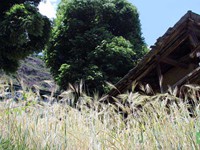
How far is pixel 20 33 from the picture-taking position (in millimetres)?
10281

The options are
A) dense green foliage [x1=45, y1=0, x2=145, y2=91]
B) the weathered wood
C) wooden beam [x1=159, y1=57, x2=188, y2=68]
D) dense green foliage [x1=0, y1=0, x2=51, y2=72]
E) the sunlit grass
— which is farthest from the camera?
dense green foliage [x1=45, y1=0, x2=145, y2=91]

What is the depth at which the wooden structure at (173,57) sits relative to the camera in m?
7.29

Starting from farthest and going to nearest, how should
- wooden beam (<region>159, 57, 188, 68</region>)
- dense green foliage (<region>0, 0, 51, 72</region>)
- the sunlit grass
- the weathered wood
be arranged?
dense green foliage (<region>0, 0, 51, 72</region>) → wooden beam (<region>159, 57, 188, 68</region>) → the weathered wood → the sunlit grass

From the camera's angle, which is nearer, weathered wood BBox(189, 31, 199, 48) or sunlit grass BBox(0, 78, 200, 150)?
sunlit grass BBox(0, 78, 200, 150)

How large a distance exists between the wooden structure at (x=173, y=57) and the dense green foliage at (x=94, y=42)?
6866 mm

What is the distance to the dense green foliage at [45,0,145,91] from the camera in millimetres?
16688

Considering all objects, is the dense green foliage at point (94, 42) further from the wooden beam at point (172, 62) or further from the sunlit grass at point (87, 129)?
the sunlit grass at point (87, 129)

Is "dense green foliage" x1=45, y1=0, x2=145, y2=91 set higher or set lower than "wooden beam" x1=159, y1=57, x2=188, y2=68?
higher

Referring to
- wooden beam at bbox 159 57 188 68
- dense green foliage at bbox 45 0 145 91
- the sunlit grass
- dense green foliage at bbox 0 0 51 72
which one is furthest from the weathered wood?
dense green foliage at bbox 45 0 145 91

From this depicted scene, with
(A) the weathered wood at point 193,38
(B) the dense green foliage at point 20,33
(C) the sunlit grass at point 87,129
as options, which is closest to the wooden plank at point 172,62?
(A) the weathered wood at point 193,38

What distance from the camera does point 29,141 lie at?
9.36 ft

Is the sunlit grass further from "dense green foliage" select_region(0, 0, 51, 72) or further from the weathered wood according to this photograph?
"dense green foliage" select_region(0, 0, 51, 72)

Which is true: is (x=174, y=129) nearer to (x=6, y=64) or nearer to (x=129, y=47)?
(x=6, y=64)

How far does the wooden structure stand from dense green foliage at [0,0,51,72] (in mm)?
3038
